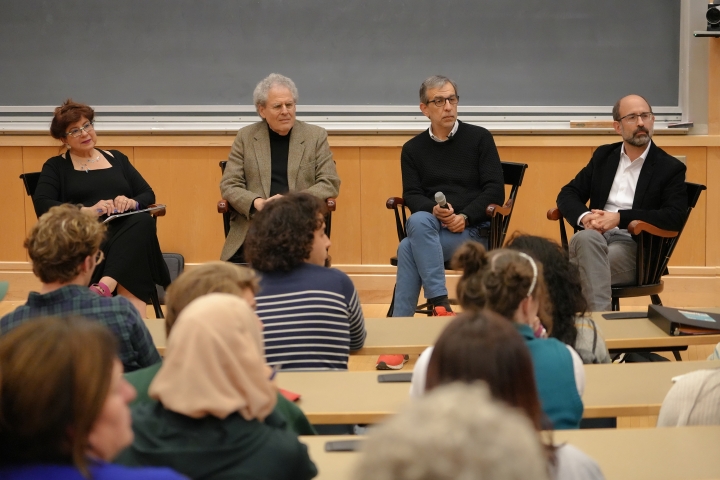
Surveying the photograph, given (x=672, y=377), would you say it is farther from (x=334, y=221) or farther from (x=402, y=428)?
(x=334, y=221)

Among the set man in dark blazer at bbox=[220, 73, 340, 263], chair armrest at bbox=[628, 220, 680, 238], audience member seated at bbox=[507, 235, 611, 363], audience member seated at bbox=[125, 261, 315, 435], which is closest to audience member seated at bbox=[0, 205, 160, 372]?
audience member seated at bbox=[125, 261, 315, 435]

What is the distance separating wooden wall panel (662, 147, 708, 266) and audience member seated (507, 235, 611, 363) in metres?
3.07

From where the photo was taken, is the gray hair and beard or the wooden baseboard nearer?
the gray hair and beard

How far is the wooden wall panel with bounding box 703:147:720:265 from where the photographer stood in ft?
17.5

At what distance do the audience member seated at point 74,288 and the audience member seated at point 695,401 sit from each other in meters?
1.39

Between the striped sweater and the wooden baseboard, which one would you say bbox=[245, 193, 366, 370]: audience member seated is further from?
the wooden baseboard

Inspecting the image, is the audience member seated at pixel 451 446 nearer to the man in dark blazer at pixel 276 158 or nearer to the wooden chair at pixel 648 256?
the wooden chair at pixel 648 256

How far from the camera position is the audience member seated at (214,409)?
1.54 metres

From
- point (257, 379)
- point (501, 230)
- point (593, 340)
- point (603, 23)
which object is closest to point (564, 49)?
point (603, 23)

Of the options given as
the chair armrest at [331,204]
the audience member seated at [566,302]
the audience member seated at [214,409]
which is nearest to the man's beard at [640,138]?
the chair armrest at [331,204]

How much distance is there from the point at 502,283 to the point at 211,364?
748mm

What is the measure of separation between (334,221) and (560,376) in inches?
156

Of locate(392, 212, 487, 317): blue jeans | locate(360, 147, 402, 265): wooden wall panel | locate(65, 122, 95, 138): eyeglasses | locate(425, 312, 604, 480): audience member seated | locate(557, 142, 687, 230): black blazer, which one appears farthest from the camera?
locate(360, 147, 402, 265): wooden wall panel

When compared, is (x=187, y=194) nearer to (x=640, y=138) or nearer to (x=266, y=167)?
(x=266, y=167)
